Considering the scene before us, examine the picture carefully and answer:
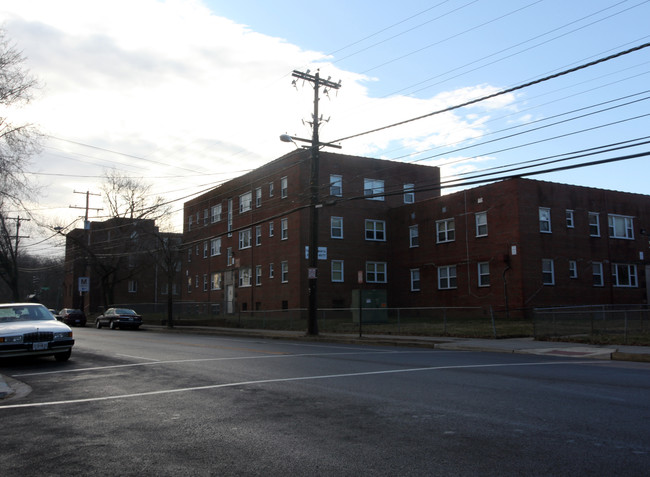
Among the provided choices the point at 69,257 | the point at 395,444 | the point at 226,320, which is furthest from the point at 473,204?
the point at 69,257

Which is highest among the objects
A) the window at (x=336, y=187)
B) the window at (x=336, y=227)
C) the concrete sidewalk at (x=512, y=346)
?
the window at (x=336, y=187)

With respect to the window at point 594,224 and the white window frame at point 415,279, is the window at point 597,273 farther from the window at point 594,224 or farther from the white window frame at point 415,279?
the white window frame at point 415,279

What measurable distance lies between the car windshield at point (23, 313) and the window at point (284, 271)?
994 inches

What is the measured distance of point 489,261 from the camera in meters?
32.8

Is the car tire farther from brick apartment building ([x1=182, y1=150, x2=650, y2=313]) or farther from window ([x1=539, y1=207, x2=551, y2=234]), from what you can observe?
window ([x1=539, y1=207, x2=551, y2=234])

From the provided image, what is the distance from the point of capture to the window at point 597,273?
33.7 meters

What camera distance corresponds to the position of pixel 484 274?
33.2m

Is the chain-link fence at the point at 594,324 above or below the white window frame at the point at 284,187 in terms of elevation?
below

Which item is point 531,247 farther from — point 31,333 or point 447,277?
point 31,333

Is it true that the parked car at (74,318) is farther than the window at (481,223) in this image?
Yes

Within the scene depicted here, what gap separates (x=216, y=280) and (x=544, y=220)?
98.0ft

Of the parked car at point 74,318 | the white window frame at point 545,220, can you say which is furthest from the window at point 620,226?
the parked car at point 74,318

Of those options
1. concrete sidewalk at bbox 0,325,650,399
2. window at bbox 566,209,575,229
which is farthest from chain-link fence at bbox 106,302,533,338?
window at bbox 566,209,575,229

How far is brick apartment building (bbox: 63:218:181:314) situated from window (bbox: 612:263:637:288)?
94.9 feet
